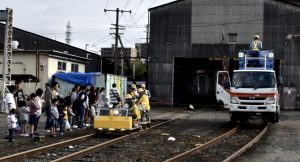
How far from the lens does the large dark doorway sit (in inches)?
2002

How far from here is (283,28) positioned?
1812 inches

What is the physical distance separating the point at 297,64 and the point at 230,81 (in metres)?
24.1

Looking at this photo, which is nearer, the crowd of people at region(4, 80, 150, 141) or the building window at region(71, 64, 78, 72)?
the crowd of people at region(4, 80, 150, 141)

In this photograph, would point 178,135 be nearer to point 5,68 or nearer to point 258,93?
point 258,93

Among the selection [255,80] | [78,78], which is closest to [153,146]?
[255,80]

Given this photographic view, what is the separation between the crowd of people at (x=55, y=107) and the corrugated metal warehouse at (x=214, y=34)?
2452cm

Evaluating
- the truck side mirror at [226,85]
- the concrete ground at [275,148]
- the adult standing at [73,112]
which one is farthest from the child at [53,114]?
the truck side mirror at [226,85]

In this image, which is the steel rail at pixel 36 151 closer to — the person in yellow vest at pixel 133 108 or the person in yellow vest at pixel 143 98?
the person in yellow vest at pixel 133 108

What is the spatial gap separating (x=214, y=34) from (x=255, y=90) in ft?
81.9

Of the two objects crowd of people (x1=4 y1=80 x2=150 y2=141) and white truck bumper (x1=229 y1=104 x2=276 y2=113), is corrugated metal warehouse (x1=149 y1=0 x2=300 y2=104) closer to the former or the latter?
white truck bumper (x1=229 y1=104 x2=276 y2=113)

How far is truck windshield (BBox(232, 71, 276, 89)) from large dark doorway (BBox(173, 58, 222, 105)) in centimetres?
2669

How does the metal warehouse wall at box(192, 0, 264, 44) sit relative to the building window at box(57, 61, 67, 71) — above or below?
above

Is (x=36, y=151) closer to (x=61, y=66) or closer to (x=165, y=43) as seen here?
(x=61, y=66)

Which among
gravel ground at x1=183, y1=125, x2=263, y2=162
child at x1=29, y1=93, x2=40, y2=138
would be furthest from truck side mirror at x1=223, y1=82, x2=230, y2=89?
child at x1=29, y1=93, x2=40, y2=138
